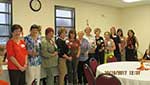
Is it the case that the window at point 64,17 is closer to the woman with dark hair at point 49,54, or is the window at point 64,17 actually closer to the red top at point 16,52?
the woman with dark hair at point 49,54

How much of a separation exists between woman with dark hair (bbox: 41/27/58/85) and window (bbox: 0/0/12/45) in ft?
7.53

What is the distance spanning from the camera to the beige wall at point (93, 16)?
709cm

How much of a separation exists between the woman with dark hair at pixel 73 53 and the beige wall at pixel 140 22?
5715mm

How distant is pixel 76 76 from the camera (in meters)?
5.61

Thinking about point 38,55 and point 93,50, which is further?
point 93,50

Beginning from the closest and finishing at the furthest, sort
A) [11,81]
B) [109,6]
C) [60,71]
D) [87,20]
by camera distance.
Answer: [11,81] < [60,71] < [87,20] < [109,6]

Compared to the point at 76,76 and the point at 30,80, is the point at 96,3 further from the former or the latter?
the point at 30,80

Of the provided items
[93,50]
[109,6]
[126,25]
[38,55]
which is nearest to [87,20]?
[109,6]

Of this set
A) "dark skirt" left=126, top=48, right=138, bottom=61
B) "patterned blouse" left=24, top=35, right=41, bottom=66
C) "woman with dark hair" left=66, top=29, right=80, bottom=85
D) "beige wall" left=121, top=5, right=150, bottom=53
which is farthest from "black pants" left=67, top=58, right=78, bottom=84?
"beige wall" left=121, top=5, right=150, bottom=53

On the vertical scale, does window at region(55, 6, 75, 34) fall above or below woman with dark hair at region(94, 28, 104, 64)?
above

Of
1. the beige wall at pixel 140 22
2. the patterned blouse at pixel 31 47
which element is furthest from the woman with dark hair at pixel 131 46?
the beige wall at pixel 140 22

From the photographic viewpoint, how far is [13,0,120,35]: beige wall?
23.0ft

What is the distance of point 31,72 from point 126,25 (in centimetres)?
758

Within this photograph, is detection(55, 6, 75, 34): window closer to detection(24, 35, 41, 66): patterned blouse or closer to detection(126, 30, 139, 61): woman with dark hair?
detection(126, 30, 139, 61): woman with dark hair
